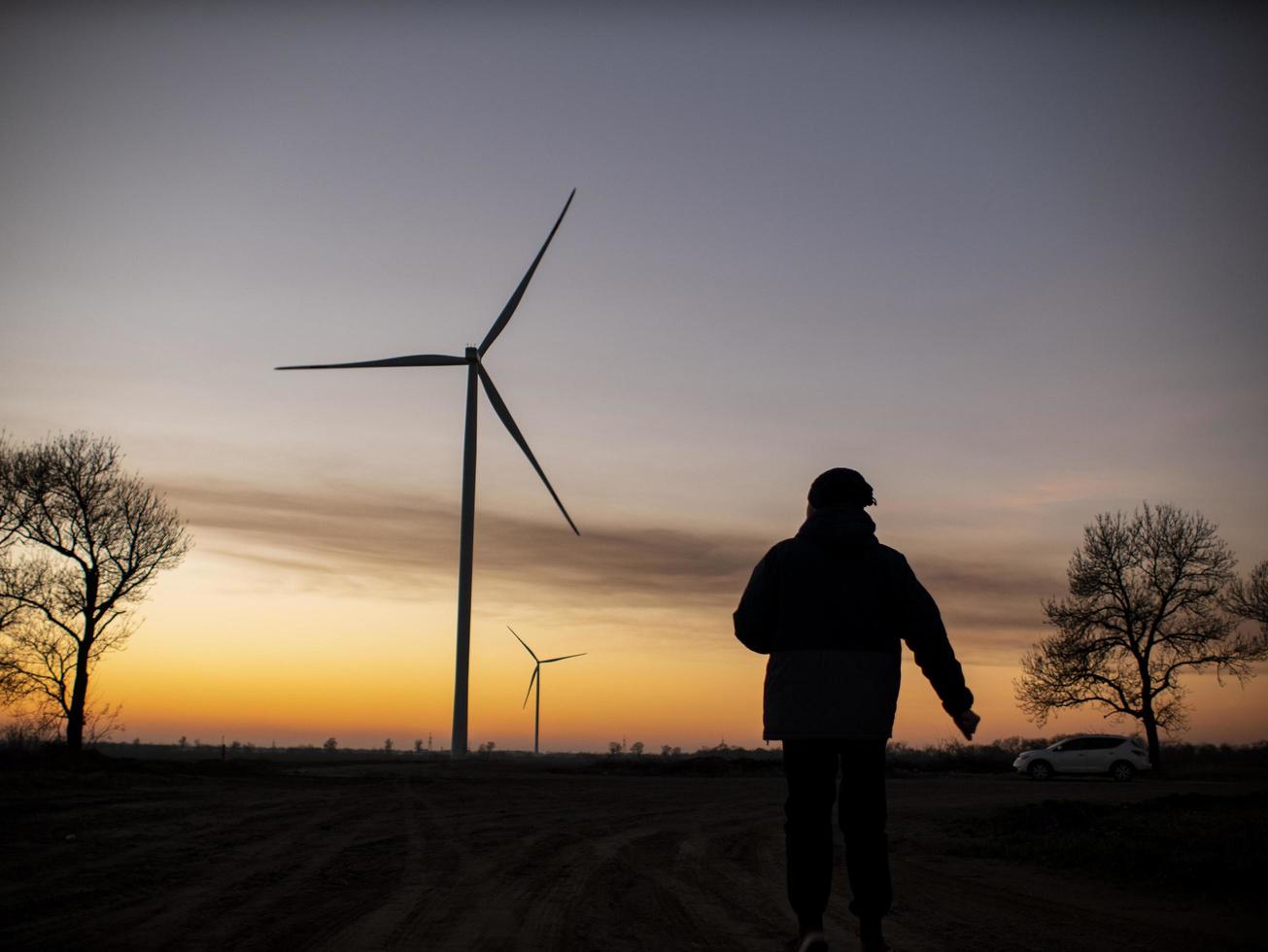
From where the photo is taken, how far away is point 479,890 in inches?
304

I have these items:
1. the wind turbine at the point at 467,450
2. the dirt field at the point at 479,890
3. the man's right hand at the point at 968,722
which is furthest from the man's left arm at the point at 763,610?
the wind turbine at the point at 467,450

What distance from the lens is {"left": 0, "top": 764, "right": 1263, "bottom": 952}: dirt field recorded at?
601 centimetres

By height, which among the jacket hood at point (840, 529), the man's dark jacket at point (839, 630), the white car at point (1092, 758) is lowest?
the white car at point (1092, 758)

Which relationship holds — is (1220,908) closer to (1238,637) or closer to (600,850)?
(600,850)

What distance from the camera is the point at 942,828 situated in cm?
1504

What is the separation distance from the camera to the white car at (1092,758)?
3959 centimetres

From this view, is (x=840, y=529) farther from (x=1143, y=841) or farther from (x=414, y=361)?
(x=414, y=361)

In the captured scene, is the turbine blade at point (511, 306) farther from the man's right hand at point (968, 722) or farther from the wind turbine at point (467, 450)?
the man's right hand at point (968, 722)

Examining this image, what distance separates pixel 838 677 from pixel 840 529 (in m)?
0.74

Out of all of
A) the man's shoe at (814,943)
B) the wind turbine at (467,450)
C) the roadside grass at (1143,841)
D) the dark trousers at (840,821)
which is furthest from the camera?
the wind turbine at (467,450)

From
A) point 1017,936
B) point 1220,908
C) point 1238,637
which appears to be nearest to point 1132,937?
point 1017,936

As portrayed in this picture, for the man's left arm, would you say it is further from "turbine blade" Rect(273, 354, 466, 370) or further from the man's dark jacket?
"turbine blade" Rect(273, 354, 466, 370)

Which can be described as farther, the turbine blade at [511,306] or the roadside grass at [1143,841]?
the turbine blade at [511,306]

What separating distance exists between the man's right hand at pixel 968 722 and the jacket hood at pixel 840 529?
100 centimetres
